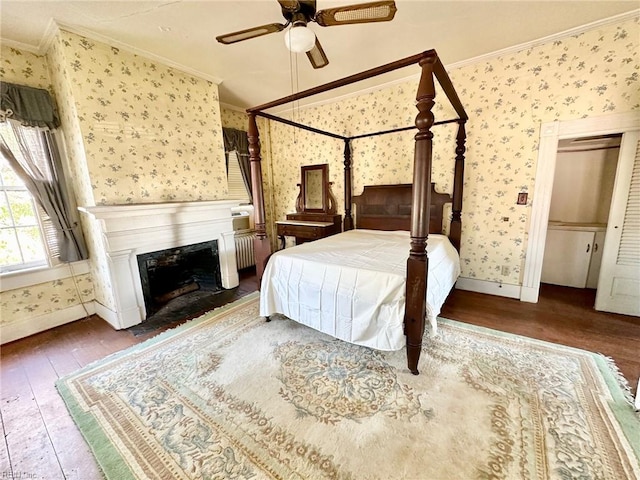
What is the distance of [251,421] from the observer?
146 centimetres

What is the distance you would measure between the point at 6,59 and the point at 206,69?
1.65 meters

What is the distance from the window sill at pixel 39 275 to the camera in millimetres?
2330

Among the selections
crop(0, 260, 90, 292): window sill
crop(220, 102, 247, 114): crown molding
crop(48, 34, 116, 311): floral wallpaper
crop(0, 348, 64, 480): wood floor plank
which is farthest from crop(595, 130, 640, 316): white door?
crop(0, 260, 90, 292): window sill

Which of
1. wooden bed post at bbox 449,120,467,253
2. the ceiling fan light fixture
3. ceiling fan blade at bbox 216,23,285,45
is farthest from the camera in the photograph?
wooden bed post at bbox 449,120,467,253

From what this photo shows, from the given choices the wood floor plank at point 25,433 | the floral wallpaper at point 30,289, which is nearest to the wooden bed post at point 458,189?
the wood floor plank at point 25,433

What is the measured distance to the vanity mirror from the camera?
→ 4168mm

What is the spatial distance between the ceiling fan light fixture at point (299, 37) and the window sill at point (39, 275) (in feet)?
9.93

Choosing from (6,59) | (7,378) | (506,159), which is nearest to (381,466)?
(7,378)

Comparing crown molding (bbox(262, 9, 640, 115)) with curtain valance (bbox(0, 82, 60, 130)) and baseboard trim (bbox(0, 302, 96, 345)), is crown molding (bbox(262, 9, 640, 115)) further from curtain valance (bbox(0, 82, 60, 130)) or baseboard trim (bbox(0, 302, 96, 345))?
baseboard trim (bbox(0, 302, 96, 345))

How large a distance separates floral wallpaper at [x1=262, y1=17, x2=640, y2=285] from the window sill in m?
3.49

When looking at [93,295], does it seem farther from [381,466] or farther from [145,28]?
[381,466]

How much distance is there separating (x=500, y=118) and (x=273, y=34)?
2534 mm

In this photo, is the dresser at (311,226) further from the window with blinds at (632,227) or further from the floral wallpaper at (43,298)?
the window with blinds at (632,227)

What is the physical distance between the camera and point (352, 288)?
6.27 ft
